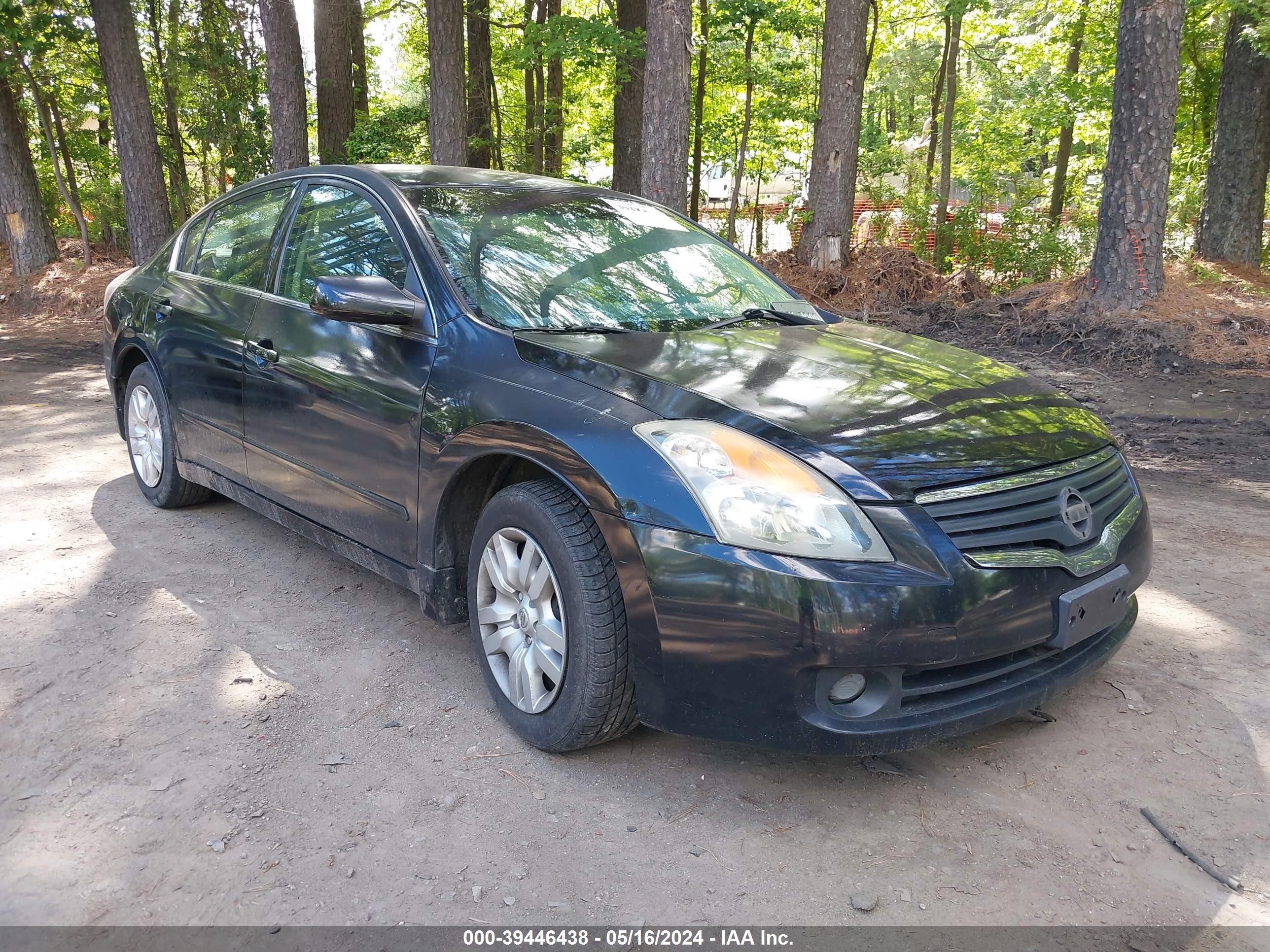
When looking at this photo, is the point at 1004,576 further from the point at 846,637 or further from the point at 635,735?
the point at 635,735

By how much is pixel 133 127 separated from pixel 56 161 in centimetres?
355

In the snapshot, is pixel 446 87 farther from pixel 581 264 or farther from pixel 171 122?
pixel 581 264

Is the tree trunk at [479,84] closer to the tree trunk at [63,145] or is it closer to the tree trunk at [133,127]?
the tree trunk at [133,127]

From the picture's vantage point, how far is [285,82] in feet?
41.7

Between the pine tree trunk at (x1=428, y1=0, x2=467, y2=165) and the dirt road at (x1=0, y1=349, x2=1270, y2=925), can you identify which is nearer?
the dirt road at (x1=0, y1=349, x2=1270, y2=925)

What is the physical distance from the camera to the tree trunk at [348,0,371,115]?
17188 mm

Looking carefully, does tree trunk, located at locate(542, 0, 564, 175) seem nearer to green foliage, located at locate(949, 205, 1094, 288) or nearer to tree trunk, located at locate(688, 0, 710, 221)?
tree trunk, located at locate(688, 0, 710, 221)

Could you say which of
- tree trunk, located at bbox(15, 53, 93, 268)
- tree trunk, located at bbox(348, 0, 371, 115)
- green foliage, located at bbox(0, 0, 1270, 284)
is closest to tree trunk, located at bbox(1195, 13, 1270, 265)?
green foliage, located at bbox(0, 0, 1270, 284)

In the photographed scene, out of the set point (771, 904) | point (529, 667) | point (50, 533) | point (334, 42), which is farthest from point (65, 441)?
point (334, 42)

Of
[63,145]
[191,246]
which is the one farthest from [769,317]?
[63,145]

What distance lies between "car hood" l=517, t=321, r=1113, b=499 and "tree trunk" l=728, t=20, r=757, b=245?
11495mm

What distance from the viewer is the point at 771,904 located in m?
2.30

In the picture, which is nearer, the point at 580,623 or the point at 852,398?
the point at 580,623

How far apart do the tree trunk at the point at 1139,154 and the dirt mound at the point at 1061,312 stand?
0.97ft
